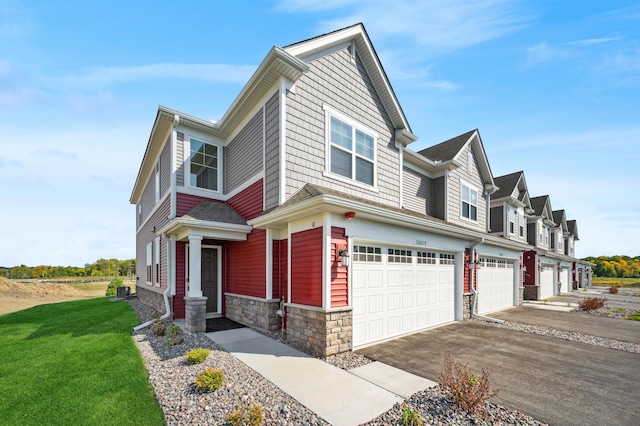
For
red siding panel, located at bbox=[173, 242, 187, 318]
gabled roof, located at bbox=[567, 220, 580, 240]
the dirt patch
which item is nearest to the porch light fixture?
red siding panel, located at bbox=[173, 242, 187, 318]

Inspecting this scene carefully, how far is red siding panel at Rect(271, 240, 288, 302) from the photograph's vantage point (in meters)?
8.45

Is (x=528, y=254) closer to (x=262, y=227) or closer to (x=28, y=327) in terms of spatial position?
(x=262, y=227)

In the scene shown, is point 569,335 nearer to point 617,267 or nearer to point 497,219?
point 497,219

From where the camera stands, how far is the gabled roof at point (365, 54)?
8.64 m

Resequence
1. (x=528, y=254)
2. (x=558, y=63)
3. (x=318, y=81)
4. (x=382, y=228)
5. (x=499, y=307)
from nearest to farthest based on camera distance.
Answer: (x=382, y=228), (x=558, y=63), (x=318, y=81), (x=499, y=307), (x=528, y=254)

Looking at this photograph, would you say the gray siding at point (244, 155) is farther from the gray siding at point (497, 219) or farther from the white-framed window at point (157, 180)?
the gray siding at point (497, 219)

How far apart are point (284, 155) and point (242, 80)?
333cm

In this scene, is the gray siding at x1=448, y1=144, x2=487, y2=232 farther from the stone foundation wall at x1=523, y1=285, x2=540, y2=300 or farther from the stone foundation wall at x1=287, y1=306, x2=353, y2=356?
the stone foundation wall at x1=287, y1=306, x2=353, y2=356

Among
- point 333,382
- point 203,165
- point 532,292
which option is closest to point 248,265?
point 203,165

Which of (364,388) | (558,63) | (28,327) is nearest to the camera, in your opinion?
(364,388)

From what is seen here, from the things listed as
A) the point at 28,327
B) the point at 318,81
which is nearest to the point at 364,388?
the point at 318,81

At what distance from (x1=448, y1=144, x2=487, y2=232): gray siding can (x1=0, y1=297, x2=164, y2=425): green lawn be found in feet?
45.1

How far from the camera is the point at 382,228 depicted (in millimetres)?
7770

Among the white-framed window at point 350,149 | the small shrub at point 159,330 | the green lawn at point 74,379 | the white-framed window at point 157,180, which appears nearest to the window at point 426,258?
the white-framed window at point 350,149
